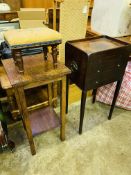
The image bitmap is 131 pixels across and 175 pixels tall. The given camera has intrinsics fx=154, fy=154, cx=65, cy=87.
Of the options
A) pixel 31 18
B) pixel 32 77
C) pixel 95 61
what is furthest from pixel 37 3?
pixel 32 77

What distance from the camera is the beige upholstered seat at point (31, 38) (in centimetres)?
85

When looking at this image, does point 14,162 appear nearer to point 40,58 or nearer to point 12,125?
point 12,125

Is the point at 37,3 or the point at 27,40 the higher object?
the point at 37,3

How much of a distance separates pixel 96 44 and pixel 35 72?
1.96 ft

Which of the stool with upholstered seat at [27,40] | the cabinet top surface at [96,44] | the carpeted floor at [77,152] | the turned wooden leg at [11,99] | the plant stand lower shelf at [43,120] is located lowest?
the carpeted floor at [77,152]

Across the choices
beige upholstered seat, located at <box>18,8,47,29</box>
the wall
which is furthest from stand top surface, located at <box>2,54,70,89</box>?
the wall

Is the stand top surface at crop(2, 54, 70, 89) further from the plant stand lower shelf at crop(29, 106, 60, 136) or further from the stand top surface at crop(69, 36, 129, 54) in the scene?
the plant stand lower shelf at crop(29, 106, 60, 136)

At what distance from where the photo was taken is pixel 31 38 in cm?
89

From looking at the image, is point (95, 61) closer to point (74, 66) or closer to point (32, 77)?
point (74, 66)

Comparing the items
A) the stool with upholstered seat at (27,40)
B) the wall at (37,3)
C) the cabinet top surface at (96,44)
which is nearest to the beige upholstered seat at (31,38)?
the stool with upholstered seat at (27,40)

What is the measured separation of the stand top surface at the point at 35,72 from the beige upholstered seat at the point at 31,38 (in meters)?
0.18

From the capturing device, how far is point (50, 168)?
50.0 inches

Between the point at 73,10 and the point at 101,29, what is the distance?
374mm

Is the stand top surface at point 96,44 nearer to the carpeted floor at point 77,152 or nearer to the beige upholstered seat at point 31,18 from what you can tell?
the beige upholstered seat at point 31,18
